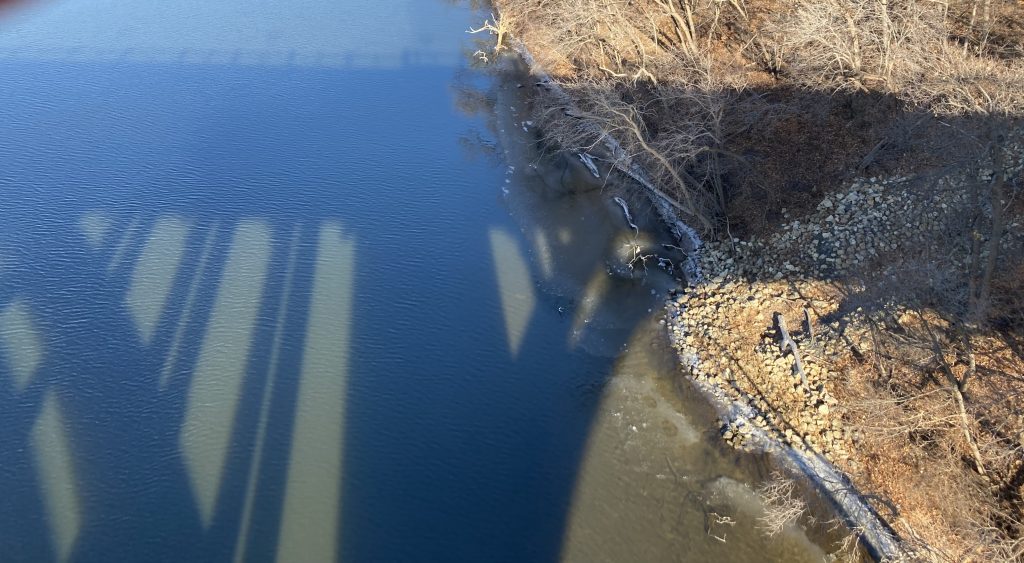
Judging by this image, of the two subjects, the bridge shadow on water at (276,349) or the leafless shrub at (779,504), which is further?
the bridge shadow on water at (276,349)

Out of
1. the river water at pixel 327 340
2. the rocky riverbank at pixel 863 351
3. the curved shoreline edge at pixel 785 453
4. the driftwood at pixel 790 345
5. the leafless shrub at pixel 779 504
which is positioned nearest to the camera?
the rocky riverbank at pixel 863 351

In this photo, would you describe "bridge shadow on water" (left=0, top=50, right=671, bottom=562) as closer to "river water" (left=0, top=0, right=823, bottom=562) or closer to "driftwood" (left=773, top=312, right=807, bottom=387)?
"river water" (left=0, top=0, right=823, bottom=562)

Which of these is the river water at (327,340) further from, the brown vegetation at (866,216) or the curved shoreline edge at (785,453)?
the brown vegetation at (866,216)

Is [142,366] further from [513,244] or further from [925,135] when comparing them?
[925,135]

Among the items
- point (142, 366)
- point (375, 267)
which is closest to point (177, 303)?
point (142, 366)

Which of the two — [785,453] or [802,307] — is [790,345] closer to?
[802,307]

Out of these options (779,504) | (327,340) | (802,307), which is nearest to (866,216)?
(802,307)

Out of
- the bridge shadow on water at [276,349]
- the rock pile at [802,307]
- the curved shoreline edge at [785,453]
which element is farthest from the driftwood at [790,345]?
the bridge shadow on water at [276,349]
